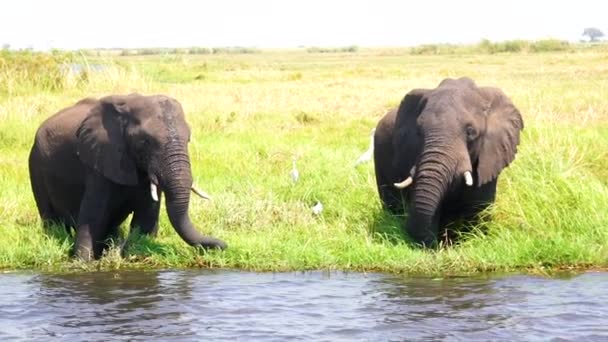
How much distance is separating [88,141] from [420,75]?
2512cm

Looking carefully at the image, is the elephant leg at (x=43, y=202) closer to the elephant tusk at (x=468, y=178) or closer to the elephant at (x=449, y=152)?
the elephant at (x=449, y=152)

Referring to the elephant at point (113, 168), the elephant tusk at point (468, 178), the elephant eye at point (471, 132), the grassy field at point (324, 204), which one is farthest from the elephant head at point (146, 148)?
the elephant eye at point (471, 132)

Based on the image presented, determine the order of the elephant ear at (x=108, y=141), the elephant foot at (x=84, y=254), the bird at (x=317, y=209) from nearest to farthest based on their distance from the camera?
the elephant ear at (x=108, y=141), the elephant foot at (x=84, y=254), the bird at (x=317, y=209)

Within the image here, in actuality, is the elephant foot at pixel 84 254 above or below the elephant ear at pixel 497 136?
below

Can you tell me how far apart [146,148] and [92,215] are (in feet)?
3.05

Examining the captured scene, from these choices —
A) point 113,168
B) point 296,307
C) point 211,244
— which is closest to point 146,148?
point 113,168

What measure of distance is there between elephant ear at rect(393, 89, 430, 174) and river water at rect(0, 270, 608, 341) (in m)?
1.44

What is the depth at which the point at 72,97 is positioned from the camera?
2256cm

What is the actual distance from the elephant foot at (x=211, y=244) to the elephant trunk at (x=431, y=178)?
1.90 meters

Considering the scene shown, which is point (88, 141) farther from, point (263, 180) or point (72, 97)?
point (72, 97)

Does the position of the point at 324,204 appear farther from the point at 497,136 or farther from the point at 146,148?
the point at 146,148

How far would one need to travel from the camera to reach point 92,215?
35.9 ft

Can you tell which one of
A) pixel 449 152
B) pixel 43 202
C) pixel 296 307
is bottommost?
pixel 296 307

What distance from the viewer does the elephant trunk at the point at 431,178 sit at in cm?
1062
